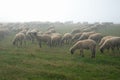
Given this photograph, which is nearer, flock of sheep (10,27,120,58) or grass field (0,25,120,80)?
grass field (0,25,120,80)

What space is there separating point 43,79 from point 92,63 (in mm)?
6465

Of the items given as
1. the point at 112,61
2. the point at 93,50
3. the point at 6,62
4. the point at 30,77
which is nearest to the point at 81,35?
the point at 93,50

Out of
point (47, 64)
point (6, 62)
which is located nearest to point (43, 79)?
point (47, 64)

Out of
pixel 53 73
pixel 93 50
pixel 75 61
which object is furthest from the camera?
pixel 93 50

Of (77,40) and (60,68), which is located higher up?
(77,40)

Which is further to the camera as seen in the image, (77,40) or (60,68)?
(77,40)

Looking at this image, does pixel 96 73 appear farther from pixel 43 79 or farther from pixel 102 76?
pixel 43 79

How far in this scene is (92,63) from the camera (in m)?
20.7

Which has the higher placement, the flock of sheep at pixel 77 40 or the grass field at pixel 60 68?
the flock of sheep at pixel 77 40

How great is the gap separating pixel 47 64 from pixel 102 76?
17.6 ft

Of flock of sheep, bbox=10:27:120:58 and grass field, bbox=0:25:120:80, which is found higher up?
flock of sheep, bbox=10:27:120:58

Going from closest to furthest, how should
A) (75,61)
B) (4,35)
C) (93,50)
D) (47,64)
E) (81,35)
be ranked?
1. (47,64)
2. (75,61)
3. (93,50)
4. (81,35)
5. (4,35)

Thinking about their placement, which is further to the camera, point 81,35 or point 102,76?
point 81,35

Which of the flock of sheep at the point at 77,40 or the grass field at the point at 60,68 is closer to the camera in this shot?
the grass field at the point at 60,68
